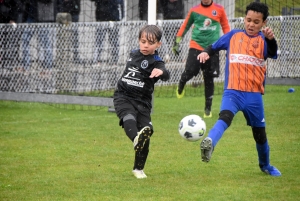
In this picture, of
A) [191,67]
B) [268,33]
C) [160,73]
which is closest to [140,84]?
[160,73]

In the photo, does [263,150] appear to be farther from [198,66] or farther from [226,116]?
[198,66]

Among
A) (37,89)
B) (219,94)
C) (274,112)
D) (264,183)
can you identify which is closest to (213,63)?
(274,112)

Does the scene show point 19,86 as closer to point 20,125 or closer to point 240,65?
point 20,125

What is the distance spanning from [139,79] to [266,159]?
1.48m

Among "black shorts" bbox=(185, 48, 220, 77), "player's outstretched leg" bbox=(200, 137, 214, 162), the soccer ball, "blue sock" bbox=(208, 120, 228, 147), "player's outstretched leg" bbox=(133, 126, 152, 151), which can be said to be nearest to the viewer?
"player's outstretched leg" bbox=(200, 137, 214, 162)

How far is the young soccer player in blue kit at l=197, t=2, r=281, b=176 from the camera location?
6.33 m

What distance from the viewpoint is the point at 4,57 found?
13.4 m

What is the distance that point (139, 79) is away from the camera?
21.8ft

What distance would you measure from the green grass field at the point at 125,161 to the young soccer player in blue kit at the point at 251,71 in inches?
21.4

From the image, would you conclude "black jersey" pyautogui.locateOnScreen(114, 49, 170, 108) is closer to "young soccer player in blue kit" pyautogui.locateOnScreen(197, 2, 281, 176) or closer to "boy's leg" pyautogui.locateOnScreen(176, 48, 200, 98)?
"young soccer player in blue kit" pyautogui.locateOnScreen(197, 2, 281, 176)

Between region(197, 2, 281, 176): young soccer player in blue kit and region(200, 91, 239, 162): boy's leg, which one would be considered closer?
region(200, 91, 239, 162): boy's leg

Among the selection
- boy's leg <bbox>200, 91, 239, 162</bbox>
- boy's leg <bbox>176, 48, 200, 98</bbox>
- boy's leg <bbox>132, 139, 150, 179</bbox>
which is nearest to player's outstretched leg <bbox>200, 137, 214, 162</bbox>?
boy's leg <bbox>200, 91, 239, 162</bbox>

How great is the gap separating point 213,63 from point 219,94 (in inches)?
130

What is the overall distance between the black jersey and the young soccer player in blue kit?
0.52 metres
